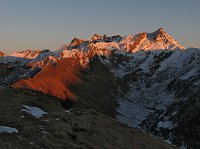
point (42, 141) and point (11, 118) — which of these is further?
point (11, 118)

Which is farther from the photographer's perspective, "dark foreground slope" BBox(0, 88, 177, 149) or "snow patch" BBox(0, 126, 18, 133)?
"snow patch" BBox(0, 126, 18, 133)

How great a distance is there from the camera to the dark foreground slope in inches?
1390

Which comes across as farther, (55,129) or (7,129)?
(55,129)

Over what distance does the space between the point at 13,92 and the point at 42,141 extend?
2026 cm

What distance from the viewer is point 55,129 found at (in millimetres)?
39312

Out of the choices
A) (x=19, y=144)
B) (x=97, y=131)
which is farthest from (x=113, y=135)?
(x=19, y=144)

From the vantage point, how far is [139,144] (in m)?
45.7

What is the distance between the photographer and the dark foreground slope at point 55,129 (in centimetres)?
3531

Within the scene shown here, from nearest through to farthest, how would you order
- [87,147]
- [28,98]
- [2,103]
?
[87,147], [2,103], [28,98]

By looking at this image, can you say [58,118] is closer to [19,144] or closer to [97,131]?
[97,131]

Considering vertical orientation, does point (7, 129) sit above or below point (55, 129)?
below

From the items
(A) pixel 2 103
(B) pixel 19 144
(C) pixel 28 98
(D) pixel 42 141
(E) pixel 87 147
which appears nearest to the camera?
(B) pixel 19 144

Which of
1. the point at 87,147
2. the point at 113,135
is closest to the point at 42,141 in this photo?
the point at 87,147

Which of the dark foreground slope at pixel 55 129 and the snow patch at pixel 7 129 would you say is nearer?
the dark foreground slope at pixel 55 129
